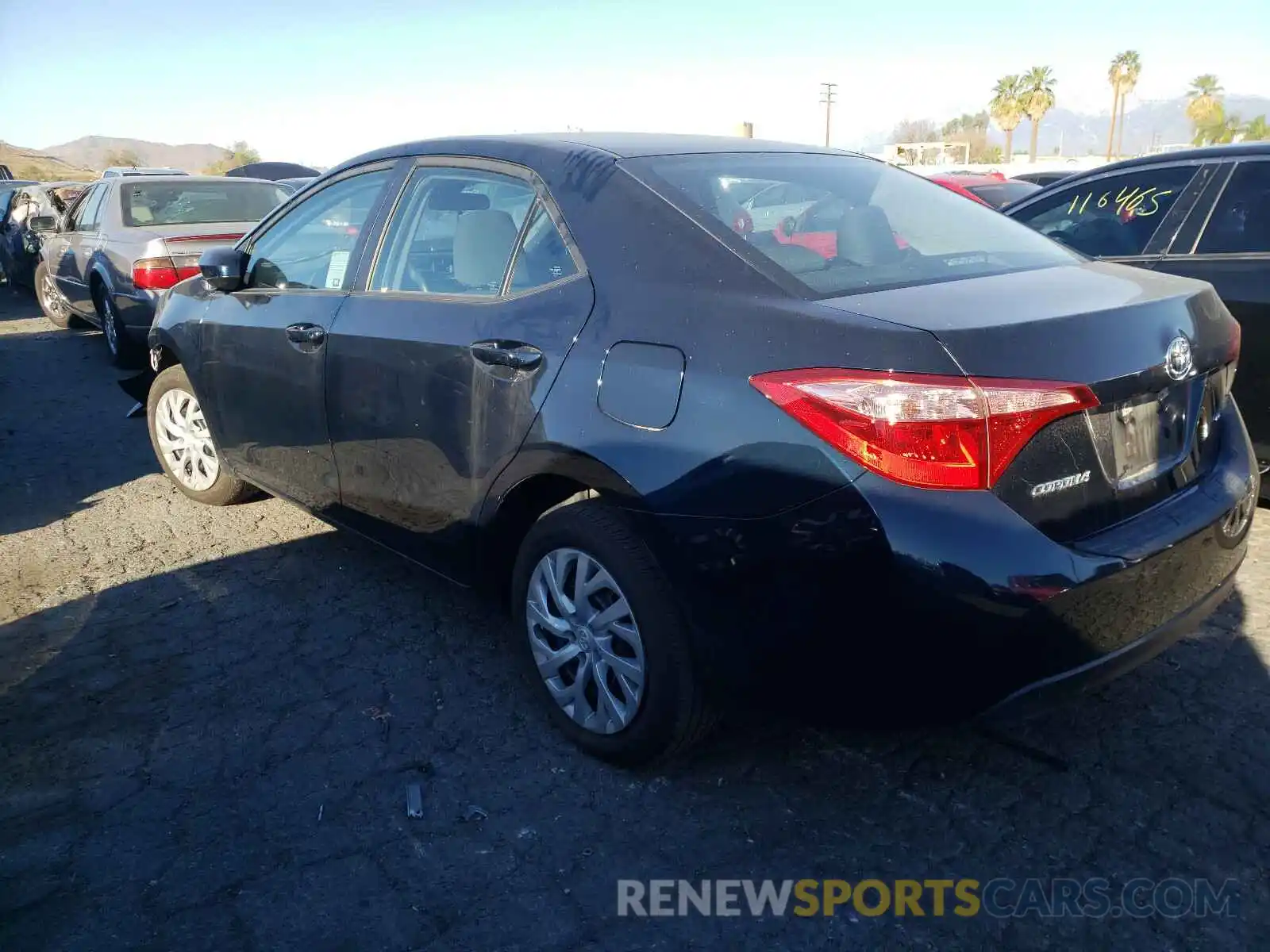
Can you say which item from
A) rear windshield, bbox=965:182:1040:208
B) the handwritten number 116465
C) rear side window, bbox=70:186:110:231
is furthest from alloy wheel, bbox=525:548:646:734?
rear windshield, bbox=965:182:1040:208

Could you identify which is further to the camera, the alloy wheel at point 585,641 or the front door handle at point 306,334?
the front door handle at point 306,334

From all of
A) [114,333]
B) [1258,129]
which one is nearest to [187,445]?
[114,333]

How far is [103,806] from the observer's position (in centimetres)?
277

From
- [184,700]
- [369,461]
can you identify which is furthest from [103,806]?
[369,461]

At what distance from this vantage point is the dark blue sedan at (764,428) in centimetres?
216

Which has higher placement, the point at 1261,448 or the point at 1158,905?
the point at 1261,448

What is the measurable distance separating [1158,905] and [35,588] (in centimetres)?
423

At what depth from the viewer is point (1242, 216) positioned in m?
4.41

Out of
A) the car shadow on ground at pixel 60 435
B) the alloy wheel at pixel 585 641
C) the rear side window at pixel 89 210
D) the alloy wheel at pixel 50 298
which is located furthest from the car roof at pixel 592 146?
the alloy wheel at pixel 50 298

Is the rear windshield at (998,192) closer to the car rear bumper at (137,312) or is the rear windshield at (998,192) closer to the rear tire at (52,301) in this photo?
the car rear bumper at (137,312)

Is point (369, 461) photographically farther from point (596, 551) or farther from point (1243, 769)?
point (1243, 769)

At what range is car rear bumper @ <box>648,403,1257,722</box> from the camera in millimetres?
2123

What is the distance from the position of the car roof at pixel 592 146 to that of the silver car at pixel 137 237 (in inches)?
209

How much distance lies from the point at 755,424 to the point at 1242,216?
334 centimetres
